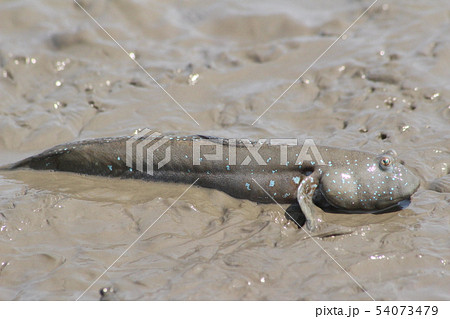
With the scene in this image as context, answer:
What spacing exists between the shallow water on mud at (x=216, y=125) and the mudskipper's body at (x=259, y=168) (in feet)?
0.45

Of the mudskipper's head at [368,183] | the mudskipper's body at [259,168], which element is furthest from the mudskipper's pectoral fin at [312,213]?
the mudskipper's head at [368,183]

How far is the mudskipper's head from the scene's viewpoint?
4828 millimetres

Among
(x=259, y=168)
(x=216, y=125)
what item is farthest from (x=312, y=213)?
(x=216, y=125)

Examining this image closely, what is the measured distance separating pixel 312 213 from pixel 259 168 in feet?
2.27

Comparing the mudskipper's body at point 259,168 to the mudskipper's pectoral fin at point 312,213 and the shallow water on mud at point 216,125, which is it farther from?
the shallow water on mud at point 216,125

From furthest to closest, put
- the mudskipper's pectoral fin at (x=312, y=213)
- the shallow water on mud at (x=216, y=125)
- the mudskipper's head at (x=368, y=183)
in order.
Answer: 1. the mudskipper's head at (x=368, y=183)
2. the mudskipper's pectoral fin at (x=312, y=213)
3. the shallow water on mud at (x=216, y=125)

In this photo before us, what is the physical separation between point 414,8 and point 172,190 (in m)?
5.39

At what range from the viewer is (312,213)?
4.85 m

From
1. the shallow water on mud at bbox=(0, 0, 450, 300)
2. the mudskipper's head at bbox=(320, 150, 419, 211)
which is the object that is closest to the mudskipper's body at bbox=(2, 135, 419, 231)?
the mudskipper's head at bbox=(320, 150, 419, 211)

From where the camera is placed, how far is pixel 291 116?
6746mm

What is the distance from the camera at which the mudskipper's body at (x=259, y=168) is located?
4.89m

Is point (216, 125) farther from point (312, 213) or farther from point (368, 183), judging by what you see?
point (368, 183)

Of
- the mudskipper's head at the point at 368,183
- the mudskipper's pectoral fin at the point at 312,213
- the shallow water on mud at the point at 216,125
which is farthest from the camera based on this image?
the mudskipper's head at the point at 368,183
